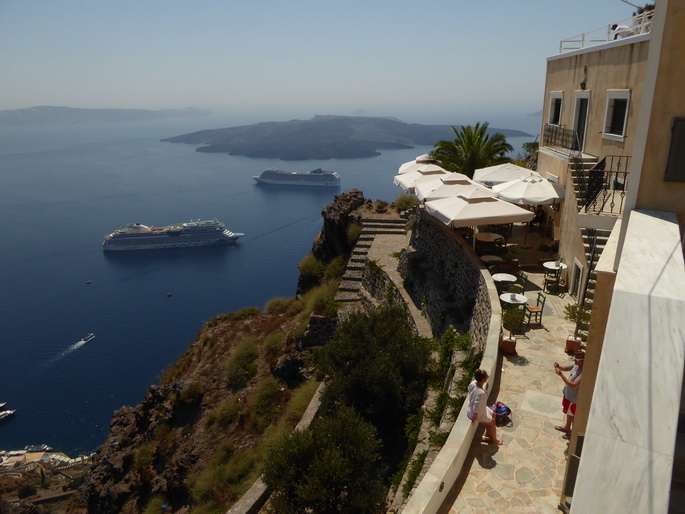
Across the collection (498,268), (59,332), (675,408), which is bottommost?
(59,332)

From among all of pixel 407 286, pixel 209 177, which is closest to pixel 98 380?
pixel 407 286

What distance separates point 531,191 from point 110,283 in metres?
77.8

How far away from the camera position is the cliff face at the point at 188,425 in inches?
611

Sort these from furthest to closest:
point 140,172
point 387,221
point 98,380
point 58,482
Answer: point 140,172
point 98,380
point 58,482
point 387,221

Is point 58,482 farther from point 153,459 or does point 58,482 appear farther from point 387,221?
point 387,221

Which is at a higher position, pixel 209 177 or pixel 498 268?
pixel 498 268

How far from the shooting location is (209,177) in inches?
6718

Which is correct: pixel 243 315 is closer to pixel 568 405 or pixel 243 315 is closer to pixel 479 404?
pixel 479 404

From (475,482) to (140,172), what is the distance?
651 ft

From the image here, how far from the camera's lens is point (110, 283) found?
251ft

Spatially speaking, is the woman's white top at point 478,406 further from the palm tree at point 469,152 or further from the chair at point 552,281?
the palm tree at point 469,152

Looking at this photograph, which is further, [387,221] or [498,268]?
[387,221]

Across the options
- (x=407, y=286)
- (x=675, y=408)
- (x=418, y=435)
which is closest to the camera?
(x=675, y=408)

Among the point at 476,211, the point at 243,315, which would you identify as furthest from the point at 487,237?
the point at 243,315
